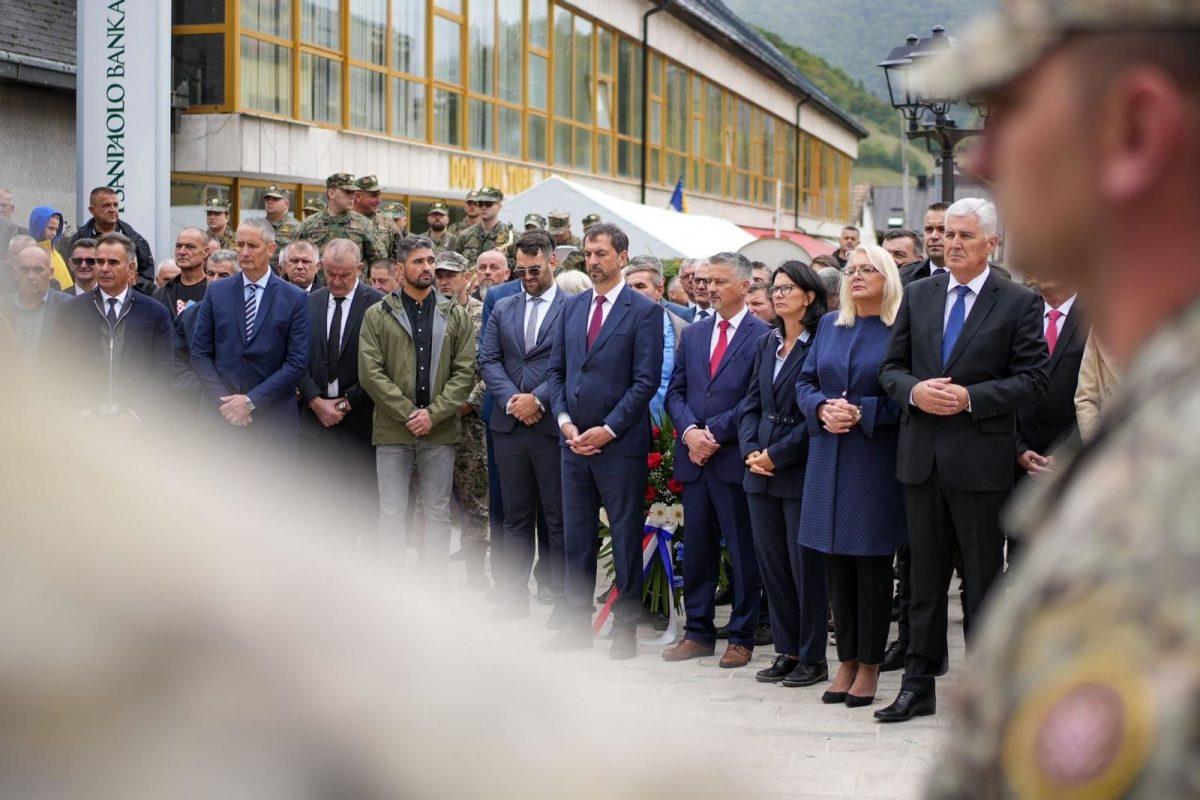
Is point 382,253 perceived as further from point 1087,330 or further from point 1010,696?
point 1010,696

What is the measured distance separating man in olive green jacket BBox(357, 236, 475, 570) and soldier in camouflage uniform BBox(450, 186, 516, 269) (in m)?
4.66

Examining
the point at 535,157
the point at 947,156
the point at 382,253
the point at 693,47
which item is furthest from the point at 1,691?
the point at 693,47

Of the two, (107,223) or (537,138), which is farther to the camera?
(537,138)

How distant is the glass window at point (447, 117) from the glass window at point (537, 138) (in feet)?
11.9

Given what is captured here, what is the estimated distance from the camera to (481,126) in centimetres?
2741

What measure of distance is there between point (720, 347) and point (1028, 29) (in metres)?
7.58

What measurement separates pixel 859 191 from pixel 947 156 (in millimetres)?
63662

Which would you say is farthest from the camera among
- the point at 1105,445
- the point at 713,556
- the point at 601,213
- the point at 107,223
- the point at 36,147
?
the point at 36,147

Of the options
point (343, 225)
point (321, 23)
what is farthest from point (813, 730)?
point (321, 23)

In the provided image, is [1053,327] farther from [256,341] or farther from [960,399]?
[256,341]

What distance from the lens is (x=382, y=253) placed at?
13.4m

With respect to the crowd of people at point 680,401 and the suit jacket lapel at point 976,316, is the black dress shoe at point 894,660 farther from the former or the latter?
the suit jacket lapel at point 976,316

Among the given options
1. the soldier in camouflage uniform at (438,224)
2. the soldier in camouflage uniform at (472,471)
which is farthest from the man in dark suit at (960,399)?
the soldier in camouflage uniform at (438,224)

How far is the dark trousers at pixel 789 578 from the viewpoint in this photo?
7.81 m
